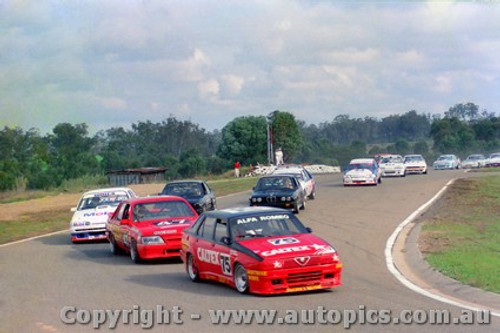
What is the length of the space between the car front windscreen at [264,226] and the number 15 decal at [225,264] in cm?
37

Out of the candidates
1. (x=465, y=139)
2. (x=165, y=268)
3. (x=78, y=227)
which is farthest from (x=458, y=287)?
(x=465, y=139)

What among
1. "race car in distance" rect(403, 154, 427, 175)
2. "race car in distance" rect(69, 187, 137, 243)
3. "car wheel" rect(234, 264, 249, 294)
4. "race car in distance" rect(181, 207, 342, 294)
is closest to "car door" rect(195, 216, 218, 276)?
"race car in distance" rect(181, 207, 342, 294)

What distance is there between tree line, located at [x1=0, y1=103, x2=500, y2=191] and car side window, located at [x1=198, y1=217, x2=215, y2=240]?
52.4m

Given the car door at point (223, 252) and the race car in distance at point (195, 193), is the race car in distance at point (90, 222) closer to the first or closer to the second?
the race car in distance at point (195, 193)

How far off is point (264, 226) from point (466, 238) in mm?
7395

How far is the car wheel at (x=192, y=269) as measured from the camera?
14344 millimetres

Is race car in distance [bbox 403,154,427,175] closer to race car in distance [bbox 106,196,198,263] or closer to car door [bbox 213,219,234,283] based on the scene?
race car in distance [bbox 106,196,198,263]

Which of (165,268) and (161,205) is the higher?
(161,205)

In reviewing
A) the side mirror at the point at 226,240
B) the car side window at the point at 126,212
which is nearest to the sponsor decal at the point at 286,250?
the side mirror at the point at 226,240

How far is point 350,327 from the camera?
9781 mm

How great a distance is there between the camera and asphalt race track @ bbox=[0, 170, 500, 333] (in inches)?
406

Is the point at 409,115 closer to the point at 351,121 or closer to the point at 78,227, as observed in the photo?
the point at 351,121

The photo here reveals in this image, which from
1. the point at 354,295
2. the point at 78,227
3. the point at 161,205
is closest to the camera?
the point at 354,295

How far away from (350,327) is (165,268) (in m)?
7.62
